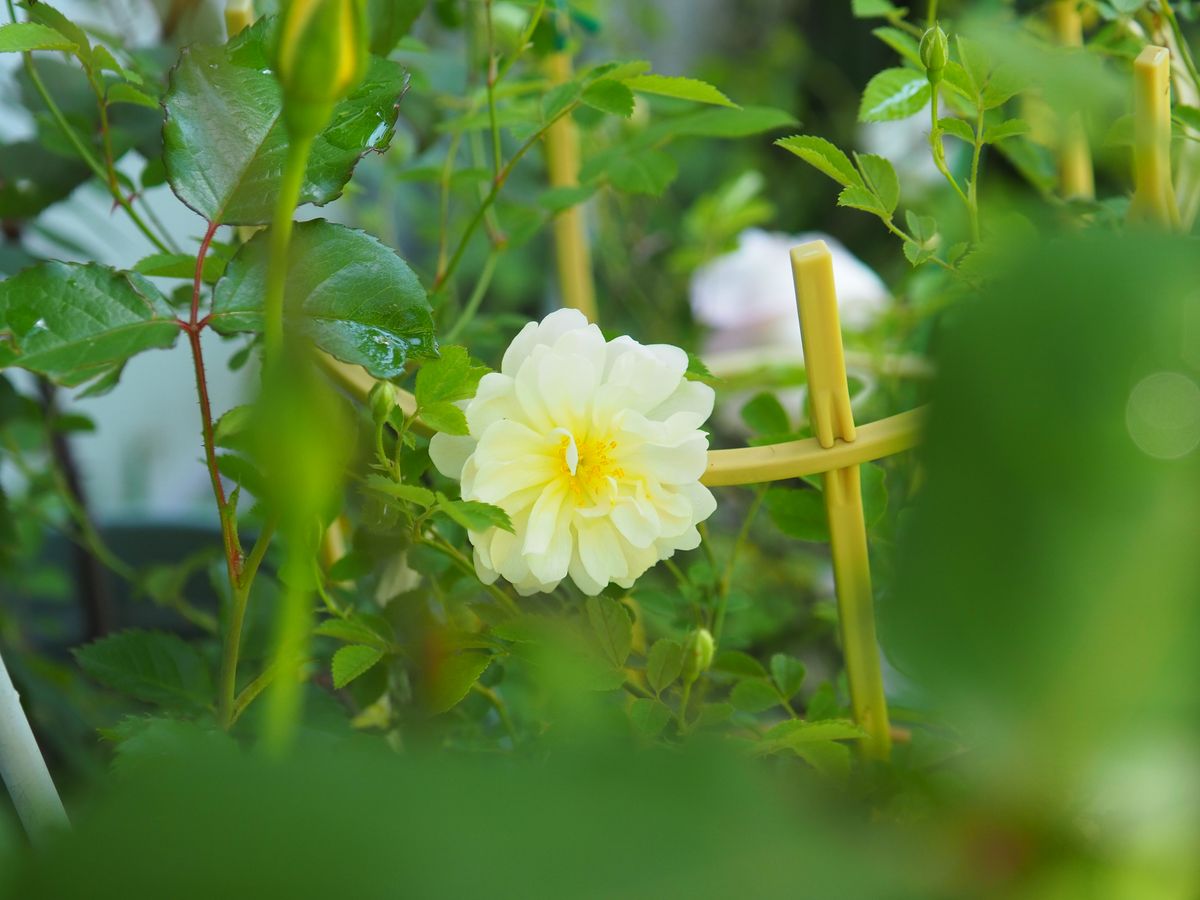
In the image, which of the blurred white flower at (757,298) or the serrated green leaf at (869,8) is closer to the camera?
the serrated green leaf at (869,8)

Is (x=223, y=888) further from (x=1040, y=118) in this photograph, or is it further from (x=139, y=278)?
(x=1040, y=118)

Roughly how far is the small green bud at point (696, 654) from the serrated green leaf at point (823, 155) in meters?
0.10

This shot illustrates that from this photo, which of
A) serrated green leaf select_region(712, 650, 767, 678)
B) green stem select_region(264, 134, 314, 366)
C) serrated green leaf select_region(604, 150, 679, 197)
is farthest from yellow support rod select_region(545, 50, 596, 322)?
green stem select_region(264, 134, 314, 366)

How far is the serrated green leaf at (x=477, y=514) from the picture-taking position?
179mm

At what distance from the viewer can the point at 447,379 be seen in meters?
0.20

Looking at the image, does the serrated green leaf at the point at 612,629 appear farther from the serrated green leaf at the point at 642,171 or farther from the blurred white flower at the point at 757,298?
the blurred white flower at the point at 757,298

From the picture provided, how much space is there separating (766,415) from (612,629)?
87 millimetres

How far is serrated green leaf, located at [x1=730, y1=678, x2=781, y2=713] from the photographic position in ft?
0.78

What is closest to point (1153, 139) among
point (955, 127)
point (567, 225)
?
point (955, 127)

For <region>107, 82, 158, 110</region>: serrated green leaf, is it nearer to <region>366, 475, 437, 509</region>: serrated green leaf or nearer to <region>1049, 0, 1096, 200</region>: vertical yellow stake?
<region>366, 475, 437, 509</region>: serrated green leaf

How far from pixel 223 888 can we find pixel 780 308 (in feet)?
1.71

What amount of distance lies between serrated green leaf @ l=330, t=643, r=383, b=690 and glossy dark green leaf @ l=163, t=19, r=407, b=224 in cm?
9

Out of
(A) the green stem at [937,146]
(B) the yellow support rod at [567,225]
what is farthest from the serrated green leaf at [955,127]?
(B) the yellow support rod at [567,225]

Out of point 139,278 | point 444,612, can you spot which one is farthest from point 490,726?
point 139,278
